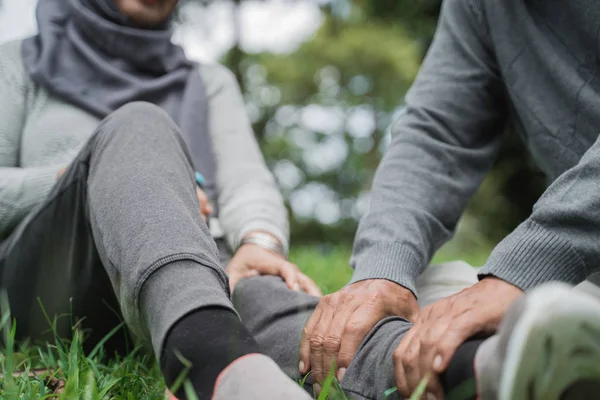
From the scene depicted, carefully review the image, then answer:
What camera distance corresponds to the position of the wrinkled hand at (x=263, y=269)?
5.72 ft

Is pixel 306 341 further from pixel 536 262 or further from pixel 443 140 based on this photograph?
pixel 443 140

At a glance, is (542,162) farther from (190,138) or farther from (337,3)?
(337,3)

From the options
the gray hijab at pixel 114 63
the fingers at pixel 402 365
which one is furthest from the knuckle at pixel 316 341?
the gray hijab at pixel 114 63

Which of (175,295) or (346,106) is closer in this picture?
(175,295)

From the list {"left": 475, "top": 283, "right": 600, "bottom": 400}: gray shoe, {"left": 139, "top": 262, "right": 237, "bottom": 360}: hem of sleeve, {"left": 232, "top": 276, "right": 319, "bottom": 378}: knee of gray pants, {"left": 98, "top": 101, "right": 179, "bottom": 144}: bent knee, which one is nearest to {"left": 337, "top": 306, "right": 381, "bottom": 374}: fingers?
{"left": 232, "top": 276, "right": 319, "bottom": 378}: knee of gray pants

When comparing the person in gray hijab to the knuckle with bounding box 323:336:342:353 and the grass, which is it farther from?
the knuckle with bounding box 323:336:342:353

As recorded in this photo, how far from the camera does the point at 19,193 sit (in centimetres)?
160

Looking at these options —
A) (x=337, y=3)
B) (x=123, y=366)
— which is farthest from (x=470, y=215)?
(x=123, y=366)

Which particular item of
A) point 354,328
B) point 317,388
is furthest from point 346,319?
point 317,388

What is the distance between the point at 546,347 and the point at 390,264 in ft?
2.29

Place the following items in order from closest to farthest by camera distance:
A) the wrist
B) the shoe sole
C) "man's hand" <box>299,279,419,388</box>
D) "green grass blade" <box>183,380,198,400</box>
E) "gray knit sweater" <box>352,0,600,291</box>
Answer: the shoe sole, "green grass blade" <box>183,380,198,400</box>, "man's hand" <box>299,279,419,388</box>, "gray knit sweater" <box>352,0,600,291</box>, the wrist

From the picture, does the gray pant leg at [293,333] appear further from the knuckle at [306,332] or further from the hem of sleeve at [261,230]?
the hem of sleeve at [261,230]

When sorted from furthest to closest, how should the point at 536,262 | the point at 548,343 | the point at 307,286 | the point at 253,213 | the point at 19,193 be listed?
the point at 253,213, the point at 307,286, the point at 19,193, the point at 536,262, the point at 548,343

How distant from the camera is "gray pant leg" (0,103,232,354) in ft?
3.48
